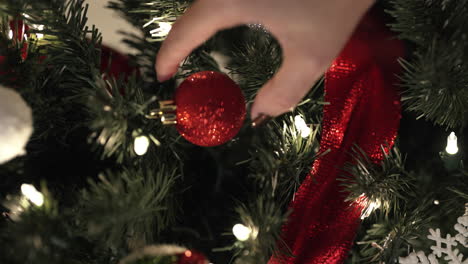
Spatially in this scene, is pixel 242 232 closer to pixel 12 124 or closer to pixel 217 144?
pixel 217 144

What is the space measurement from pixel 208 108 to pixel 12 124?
17 cm

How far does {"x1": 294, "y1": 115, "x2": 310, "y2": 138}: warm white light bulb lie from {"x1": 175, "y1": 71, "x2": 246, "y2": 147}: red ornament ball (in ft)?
0.39

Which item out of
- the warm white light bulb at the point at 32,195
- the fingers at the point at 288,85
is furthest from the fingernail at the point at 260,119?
the warm white light bulb at the point at 32,195

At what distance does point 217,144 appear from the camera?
0.45 metres

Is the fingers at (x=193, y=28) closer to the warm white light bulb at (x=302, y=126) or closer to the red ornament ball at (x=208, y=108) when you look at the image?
the red ornament ball at (x=208, y=108)

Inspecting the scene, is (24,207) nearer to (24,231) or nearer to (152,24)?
(24,231)

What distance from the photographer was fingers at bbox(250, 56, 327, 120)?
1.33ft

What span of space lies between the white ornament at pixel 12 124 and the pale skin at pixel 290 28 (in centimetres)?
15

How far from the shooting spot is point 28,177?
520 mm

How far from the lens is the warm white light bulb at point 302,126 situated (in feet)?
1.74

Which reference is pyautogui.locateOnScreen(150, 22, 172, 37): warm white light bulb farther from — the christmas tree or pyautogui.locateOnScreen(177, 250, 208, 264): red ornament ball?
pyautogui.locateOnScreen(177, 250, 208, 264): red ornament ball

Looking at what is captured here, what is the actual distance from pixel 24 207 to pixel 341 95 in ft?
1.14

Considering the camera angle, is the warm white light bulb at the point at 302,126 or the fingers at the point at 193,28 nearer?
the fingers at the point at 193,28

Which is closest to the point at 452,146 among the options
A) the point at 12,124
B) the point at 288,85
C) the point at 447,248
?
the point at 447,248
